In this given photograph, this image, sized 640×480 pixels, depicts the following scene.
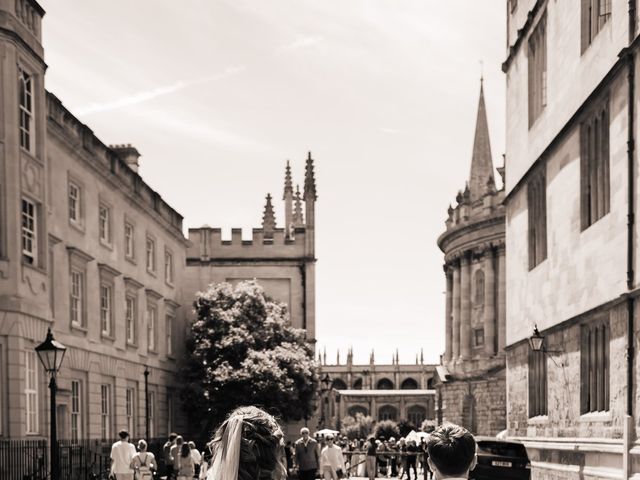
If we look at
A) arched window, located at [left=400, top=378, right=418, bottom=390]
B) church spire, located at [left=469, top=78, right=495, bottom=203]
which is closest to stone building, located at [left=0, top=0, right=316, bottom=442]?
church spire, located at [left=469, top=78, right=495, bottom=203]

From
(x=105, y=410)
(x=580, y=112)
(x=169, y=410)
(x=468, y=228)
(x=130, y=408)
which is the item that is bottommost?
(x=169, y=410)

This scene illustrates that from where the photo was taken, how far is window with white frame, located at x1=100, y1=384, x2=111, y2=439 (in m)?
28.6

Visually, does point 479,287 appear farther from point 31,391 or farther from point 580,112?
point 31,391

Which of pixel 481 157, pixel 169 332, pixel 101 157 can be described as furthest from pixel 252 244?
pixel 481 157

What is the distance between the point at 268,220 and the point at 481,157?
110ft

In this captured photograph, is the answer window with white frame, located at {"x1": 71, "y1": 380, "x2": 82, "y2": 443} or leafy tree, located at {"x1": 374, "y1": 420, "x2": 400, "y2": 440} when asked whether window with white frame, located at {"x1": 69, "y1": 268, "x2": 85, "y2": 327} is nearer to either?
window with white frame, located at {"x1": 71, "y1": 380, "x2": 82, "y2": 443}

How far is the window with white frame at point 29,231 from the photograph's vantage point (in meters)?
20.2

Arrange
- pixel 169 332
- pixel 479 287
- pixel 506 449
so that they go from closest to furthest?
pixel 506 449 < pixel 169 332 < pixel 479 287

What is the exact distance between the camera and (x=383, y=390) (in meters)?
148

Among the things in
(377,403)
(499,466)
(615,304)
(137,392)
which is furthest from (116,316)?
(377,403)

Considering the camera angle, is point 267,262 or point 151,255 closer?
point 151,255

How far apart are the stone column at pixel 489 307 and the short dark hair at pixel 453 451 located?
2534 inches

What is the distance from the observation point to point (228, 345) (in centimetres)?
4181

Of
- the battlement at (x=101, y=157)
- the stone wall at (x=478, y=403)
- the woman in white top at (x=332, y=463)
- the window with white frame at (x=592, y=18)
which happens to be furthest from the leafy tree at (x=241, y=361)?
the window with white frame at (x=592, y=18)
